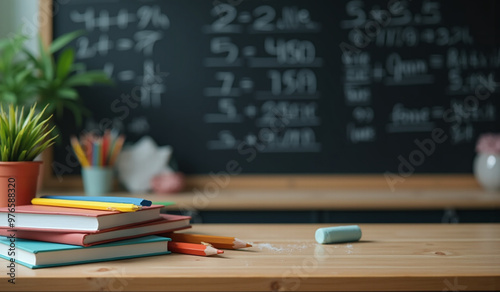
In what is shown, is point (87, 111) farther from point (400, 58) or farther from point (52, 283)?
point (52, 283)

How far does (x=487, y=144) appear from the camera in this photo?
9.41 feet

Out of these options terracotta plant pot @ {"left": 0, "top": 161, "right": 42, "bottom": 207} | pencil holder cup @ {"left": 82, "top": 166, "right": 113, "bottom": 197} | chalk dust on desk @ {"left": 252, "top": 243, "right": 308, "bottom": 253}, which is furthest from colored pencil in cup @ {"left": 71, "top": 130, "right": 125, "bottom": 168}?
chalk dust on desk @ {"left": 252, "top": 243, "right": 308, "bottom": 253}

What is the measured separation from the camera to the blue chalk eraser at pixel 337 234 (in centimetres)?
121

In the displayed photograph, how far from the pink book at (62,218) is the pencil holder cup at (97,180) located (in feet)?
5.69

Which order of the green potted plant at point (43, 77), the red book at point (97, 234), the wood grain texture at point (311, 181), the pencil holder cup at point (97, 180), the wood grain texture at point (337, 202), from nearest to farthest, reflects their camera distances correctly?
the red book at point (97, 234), the wood grain texture at point (337, 202), the green potted plant at point (43, 77), the pencil holder cup at point (97, 180), the wood grain texture at point (311, 181)

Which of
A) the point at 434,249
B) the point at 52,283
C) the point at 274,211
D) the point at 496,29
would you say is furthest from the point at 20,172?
the point at 496,29

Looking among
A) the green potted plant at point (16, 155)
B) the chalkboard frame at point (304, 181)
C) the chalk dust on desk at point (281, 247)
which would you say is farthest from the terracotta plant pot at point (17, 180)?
the chalkboard frame at point (304, 181)

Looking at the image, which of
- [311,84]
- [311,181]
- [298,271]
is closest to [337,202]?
[311,181]

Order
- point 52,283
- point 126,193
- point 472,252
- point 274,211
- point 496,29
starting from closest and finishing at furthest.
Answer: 1. point 52,283
2. point 472,252
3. point 274,211
4. point 126,193
5. point 496,29

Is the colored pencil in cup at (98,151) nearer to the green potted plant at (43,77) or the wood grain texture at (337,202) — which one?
the green potted plant at (43,77)

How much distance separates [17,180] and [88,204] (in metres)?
0.16

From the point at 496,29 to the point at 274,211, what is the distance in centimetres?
157

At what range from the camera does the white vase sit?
9.28 ft

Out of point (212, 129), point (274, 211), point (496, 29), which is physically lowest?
point (274, 211)
